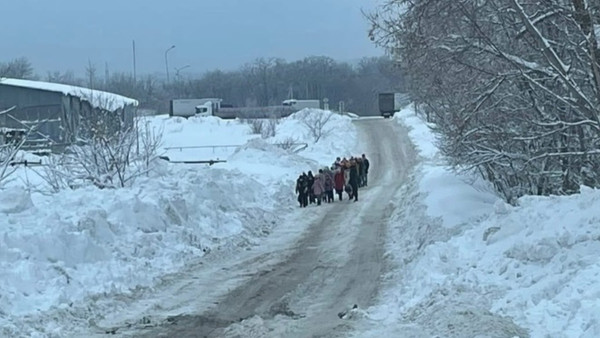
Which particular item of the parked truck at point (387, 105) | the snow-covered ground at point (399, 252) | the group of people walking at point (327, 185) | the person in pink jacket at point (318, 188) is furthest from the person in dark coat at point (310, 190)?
the parked truck at point (387, 105)

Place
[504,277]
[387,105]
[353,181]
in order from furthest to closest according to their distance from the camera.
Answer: [387,105], [353,181], [504,277]

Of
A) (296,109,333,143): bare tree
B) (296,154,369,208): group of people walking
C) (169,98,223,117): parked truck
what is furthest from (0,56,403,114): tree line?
(296,154,369,208): group of people walking

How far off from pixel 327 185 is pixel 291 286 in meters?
15.8

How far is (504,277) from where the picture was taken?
38.4ft

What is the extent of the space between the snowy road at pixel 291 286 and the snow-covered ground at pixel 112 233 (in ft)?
3.19

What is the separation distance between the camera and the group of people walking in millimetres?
29172

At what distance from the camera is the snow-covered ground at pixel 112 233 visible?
12.0m

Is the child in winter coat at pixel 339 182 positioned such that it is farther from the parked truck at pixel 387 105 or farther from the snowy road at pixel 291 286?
the parked truck at pixel 387 105

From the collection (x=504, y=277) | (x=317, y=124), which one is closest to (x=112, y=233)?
(x=504, y=277)

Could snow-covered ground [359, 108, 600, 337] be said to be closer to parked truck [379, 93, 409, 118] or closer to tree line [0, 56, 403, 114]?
parked truck [379, 93, 409, 118]

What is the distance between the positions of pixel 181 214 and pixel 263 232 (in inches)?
105

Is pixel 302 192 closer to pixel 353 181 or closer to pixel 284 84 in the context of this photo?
pixel 353 181

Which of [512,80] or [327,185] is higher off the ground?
[512,80]

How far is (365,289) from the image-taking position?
13.6m
